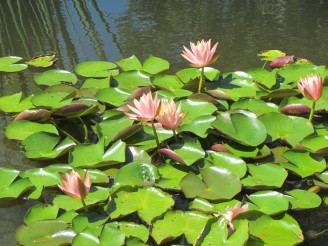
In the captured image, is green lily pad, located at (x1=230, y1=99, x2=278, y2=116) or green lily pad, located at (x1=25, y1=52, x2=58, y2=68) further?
green lily pad, located at (x1=25, y1=52, x2=58, y2=68)

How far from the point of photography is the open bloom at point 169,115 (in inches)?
70.3

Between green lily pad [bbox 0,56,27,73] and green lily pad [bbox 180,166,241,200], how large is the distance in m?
1.47

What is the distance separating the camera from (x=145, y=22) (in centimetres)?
354

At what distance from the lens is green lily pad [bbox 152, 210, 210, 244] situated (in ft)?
4.95

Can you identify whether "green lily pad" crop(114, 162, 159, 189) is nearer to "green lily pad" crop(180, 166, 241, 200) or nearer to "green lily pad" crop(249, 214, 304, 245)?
"green lily pad" crop(180, 166, 241, 200)

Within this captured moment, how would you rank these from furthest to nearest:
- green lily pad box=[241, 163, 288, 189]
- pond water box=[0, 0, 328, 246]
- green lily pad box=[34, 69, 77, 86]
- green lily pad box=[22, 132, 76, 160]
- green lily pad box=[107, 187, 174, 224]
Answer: pond water box=[0, 0, 328, 246] < green lily pad box=[34, 69, 77, 86] < green lily pad box=[22, 132, 76, 160] < green lily pad box=[241, 163, 288, 189] < green lily pad box=[107, 187, 174, 224]

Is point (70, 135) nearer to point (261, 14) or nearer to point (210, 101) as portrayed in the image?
point (210, 101)

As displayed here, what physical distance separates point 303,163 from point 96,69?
1.26m

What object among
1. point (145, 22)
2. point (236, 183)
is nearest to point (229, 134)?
point (236, 183)

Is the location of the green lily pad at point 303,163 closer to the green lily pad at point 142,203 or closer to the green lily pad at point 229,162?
the green lily pad at point 229,162

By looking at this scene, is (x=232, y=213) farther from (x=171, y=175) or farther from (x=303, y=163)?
(x=303, y=163)

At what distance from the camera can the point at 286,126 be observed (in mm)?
2020

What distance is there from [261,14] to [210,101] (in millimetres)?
1704

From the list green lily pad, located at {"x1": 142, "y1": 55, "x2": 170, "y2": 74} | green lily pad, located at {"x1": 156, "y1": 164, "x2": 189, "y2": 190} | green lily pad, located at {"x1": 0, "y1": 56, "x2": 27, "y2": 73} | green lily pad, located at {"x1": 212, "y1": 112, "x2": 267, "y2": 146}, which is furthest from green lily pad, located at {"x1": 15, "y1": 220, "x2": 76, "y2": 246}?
green lily pad, located at {"x1": 0, "y1": 56, "x2": 27, "y2": 73}
